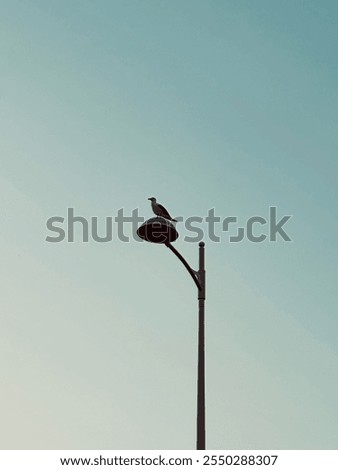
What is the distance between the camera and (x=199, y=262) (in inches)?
430

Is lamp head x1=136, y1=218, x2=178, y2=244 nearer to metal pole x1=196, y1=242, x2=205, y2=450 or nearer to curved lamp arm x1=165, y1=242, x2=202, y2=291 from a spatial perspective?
curved lamp arm x1=165, y1=242, x2=202, y2=291

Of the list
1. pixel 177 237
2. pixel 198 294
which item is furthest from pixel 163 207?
pixel 198 294

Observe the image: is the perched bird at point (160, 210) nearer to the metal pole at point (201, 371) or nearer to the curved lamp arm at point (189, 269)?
the curved lamp arm at point (189, 269)

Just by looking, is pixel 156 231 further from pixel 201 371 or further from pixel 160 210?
pixel 201 371

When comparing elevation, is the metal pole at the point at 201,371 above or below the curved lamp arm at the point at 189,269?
below

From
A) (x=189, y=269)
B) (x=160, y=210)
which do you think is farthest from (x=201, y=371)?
(x=160, y=210)

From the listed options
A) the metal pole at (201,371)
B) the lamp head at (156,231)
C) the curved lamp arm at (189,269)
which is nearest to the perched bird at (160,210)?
the lamp head at (156,231)

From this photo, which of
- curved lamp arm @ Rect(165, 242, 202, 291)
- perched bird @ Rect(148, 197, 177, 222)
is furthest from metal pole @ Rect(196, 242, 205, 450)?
perched bird @ Rect(148, 197, 177, 222)

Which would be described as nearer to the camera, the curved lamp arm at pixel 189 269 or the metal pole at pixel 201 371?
the metal pole at pixel 201 371

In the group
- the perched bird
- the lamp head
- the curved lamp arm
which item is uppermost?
the perched bird
